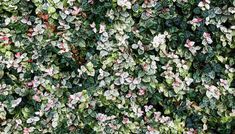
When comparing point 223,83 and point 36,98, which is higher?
point 223,83

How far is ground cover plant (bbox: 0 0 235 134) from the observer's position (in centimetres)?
251

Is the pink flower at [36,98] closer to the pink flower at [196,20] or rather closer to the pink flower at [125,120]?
the pink flower at [125,120]

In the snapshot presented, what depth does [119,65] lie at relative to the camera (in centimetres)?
249

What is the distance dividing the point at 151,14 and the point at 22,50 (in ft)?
2.50

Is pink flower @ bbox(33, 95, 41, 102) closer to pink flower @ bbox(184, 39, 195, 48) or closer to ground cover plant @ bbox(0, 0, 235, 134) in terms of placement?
ground cover plant @ bbox(0, 0, 235, 134)

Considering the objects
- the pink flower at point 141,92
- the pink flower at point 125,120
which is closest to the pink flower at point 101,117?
the pink flower at point 125,120

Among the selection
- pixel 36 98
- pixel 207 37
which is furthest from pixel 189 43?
pixel 36 98

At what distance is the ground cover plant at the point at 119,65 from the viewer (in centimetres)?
251

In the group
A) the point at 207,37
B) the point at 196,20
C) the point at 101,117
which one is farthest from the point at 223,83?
the point at 101,117

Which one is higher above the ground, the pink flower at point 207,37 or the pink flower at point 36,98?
the pink flower at point 207,37

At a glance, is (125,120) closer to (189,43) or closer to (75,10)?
(189,43)

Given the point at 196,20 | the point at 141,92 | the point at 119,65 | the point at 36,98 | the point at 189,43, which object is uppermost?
the point at 196,20

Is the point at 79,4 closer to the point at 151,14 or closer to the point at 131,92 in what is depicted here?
the point at 151,14

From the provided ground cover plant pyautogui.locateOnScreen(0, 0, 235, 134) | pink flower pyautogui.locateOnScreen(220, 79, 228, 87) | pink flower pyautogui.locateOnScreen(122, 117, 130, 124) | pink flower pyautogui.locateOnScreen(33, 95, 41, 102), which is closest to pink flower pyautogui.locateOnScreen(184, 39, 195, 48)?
ground cover plant pyautogui.locateOnScreen(0, 0, 235, 134)
